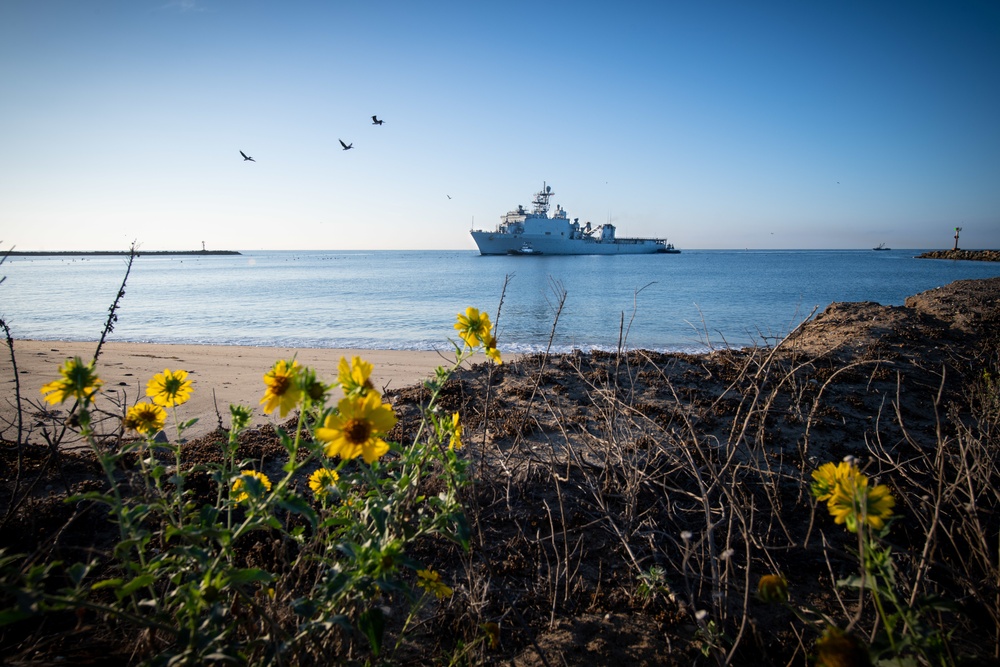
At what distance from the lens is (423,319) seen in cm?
1619

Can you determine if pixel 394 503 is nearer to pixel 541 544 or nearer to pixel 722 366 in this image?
pixel 541 544

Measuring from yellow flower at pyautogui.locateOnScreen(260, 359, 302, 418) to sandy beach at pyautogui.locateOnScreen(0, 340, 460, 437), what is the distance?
143 inches

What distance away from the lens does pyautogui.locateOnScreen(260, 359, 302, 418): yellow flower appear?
117 centimetres

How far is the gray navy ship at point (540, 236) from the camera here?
219 ft

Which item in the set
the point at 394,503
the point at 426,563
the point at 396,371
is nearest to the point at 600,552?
the point at 426,563

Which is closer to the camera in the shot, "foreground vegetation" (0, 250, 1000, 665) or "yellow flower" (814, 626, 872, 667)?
"yellow flower" (814, 626, 872, 667)

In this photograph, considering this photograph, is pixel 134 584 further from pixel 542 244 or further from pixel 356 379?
pixel 542 244

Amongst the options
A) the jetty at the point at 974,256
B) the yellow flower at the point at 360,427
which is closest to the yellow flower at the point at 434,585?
the yellow flower at the point at 360,427

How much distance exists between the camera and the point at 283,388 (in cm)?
119

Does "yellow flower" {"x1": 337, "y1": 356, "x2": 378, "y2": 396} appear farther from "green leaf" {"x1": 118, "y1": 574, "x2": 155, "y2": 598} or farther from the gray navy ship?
the gray navy ship

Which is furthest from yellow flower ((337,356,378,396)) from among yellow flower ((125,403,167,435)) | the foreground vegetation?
yellow flower ((125,403,167,435))

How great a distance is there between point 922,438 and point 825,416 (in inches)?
25.7

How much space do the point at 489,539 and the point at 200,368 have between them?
7453 millimetres

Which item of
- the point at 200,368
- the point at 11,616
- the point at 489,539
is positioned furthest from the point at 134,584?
the point at 200,368
